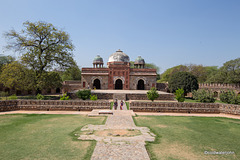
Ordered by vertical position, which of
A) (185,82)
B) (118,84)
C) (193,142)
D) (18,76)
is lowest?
(193,142)

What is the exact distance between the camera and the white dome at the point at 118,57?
1345 inches

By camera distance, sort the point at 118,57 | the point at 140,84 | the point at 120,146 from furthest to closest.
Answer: the point at 118,57 → the point at 140,84 → the point at 120,146

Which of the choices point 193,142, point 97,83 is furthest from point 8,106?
point 97,83

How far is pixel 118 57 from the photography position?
34.3 metres

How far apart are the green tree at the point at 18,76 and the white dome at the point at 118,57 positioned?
62.3 feet

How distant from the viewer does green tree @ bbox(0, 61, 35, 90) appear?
17.1m

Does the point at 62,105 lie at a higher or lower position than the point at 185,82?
lower

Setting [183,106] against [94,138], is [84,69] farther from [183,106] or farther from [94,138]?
[94,138]

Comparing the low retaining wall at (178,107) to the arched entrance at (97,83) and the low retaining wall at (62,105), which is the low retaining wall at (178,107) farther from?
the arched entrance at (97,83)

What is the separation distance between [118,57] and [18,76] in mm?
20594

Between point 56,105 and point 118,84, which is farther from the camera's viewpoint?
point 118,84

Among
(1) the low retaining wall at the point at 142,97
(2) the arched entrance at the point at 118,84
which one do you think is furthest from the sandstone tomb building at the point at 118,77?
(1) the low retaining wall at the point at 142,97

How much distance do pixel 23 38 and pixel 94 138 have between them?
655 inches

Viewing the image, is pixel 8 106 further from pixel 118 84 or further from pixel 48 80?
pixel 118 84
